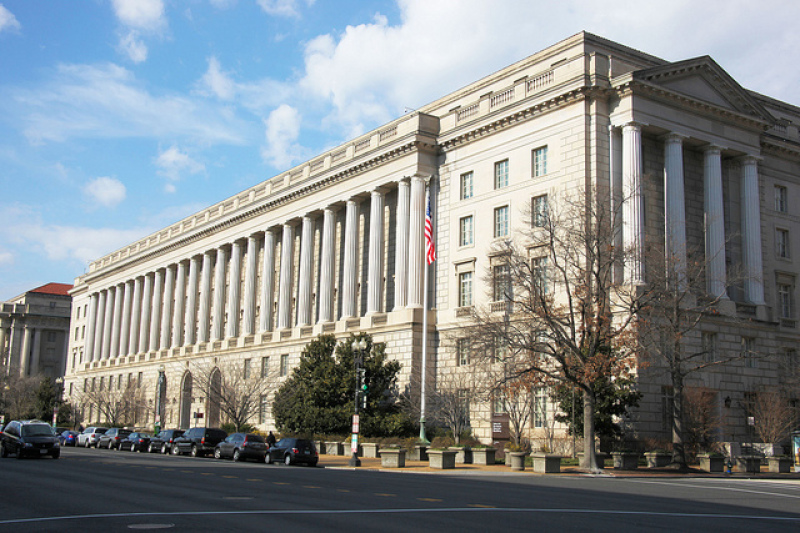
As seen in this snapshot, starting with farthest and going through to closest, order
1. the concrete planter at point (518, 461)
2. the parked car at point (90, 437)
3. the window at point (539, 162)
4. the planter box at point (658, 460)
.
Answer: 1. the parked car at point (90, 437)
2. the window at point (539, 162)
3. the planter box at point (658, 460)
4. the concrete planter at point (518, 461)

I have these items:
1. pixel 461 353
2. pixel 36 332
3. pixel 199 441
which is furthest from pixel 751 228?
pixel 36 332

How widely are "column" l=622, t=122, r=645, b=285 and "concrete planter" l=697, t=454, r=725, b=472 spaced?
9.75 meters

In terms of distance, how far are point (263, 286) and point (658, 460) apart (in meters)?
46.3

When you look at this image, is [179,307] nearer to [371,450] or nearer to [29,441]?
[371,450]

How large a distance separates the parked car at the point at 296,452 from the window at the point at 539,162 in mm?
22271

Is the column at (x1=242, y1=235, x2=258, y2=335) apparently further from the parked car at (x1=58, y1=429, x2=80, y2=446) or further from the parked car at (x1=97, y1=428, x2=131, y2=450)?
the parked car at (x1=97, y1=428, x2=131, y2=450)

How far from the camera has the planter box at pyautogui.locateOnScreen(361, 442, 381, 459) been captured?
49.4m

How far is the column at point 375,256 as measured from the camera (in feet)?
→ 201

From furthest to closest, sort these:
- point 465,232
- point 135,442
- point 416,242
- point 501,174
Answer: point 135,442, point 416,242, point 465,232, point 501,174

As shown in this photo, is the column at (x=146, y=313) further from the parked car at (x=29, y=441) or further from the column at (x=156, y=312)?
the parked car at (x=29, y=441)

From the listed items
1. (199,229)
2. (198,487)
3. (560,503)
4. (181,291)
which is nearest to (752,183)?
(560,503)

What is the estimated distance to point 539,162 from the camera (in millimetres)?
51156

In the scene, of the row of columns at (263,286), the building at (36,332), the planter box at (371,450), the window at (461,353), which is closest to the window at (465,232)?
the row of columns at (263,286)

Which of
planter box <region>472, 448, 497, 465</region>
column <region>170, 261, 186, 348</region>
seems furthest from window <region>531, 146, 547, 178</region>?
column <region>170, 261, 186, 348</region>
